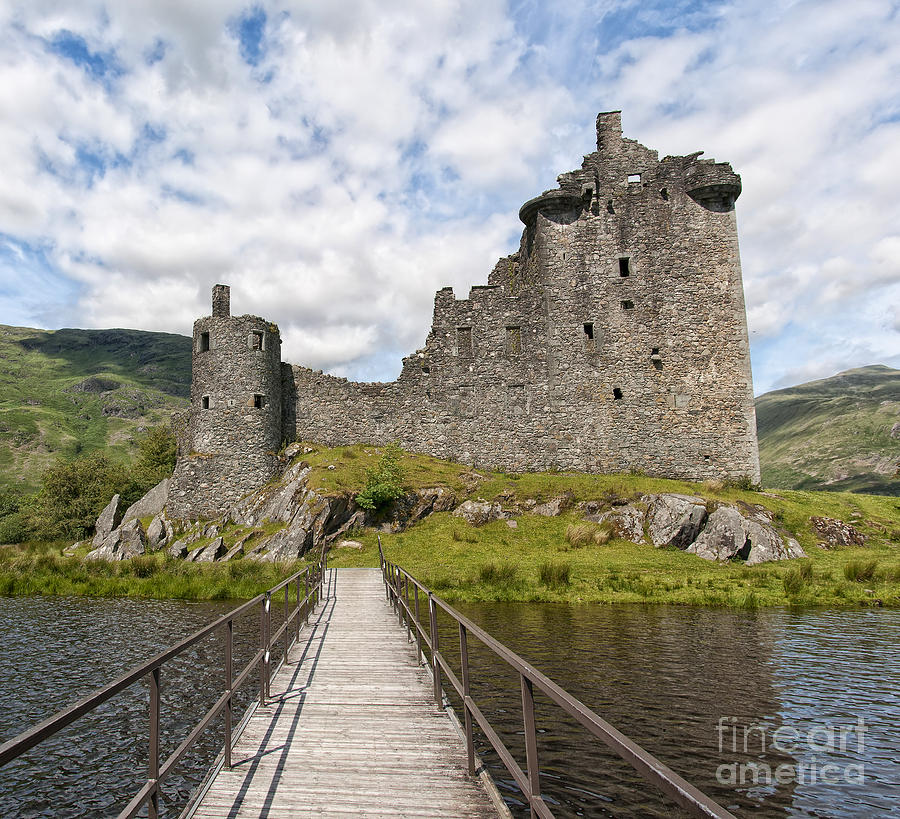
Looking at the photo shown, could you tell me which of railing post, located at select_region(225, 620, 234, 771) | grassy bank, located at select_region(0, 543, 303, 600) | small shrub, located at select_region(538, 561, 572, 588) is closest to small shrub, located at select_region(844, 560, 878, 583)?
small shrub, located at select_region(538, 561, 572, 588)

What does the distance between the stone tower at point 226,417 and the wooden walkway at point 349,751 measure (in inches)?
803

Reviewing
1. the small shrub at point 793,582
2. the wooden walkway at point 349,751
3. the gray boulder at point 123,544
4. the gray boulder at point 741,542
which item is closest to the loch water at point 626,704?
the wooden walkway at point 349,751

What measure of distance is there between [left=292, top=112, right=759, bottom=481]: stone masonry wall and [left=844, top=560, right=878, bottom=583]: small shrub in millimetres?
9507

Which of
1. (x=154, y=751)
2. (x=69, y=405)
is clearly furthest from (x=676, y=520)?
(x=69, y=405)

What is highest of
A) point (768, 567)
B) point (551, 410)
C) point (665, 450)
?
point (551, 410)

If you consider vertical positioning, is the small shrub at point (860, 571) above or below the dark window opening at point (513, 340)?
below

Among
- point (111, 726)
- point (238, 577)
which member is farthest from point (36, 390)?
point (111, 726)

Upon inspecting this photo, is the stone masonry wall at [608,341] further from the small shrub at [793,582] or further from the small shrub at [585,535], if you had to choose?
the small shrub at [793,582]

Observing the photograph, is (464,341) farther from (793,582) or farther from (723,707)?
(723,707)

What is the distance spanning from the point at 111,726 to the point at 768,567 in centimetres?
1947

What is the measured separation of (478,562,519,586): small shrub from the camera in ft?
61.4

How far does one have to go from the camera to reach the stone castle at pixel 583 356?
93.1ft

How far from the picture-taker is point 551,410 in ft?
96.4

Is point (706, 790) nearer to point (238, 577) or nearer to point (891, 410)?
point (238, 577)
